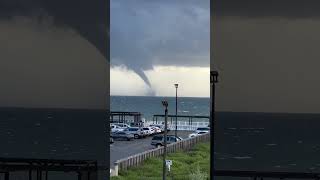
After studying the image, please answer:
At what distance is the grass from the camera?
1702 centimetres

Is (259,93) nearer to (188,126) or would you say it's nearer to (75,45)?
(75,45)

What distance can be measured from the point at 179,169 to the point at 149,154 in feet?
7.05

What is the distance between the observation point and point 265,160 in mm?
18797

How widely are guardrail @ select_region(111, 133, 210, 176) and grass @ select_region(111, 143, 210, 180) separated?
198mm

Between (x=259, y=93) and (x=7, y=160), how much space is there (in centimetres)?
430

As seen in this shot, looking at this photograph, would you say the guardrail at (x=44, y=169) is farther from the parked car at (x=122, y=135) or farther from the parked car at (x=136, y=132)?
the parked car at (x=136, y=132)

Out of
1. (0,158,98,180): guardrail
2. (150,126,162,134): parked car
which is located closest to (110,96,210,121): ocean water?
(150,126,162,134): parked car

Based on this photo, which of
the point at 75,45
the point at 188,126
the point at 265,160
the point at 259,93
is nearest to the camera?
the point at 259,93

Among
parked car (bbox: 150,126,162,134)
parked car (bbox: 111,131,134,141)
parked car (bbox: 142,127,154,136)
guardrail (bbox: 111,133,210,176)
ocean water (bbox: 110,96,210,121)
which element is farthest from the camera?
ocean water (bbox: 110,96,210,121)

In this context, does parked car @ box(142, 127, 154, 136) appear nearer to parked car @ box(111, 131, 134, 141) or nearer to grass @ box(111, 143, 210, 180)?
parked car @ box(111, 131, 134, 141)

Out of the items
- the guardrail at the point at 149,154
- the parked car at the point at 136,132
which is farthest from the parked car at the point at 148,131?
the guardrail at the point at 149,154

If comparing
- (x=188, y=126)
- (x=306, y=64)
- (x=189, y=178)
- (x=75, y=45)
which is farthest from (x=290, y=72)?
(x=188, y=126)

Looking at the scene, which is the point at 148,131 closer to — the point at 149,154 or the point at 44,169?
the point at 149,154

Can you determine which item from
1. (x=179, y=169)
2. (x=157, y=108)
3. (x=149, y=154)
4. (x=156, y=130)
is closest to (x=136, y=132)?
(x=156, y=130)
